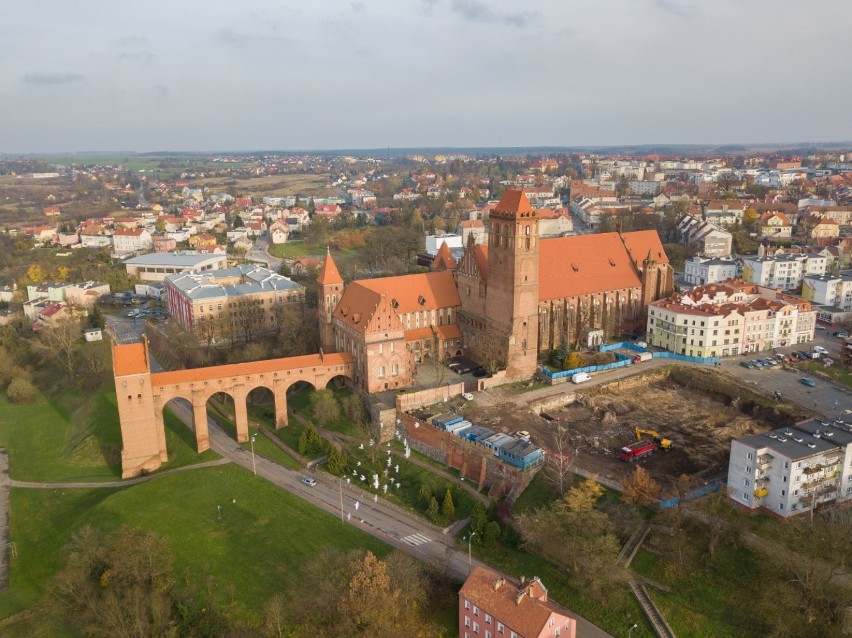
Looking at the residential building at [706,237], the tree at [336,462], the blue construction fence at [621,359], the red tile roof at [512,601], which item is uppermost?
the residential building at [706,237]

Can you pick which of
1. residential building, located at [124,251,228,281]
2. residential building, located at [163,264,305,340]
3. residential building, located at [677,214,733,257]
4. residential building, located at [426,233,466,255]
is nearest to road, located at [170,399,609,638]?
residential building, located at [163,264,305,340]

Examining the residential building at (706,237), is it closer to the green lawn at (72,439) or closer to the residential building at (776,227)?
the residential building at (776,227)

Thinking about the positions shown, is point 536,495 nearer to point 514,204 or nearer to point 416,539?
point 416,539

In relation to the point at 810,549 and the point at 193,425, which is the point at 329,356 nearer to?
the point at 193,425

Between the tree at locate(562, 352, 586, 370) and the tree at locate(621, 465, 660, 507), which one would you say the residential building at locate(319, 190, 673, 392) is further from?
the tree at locate(621, 465, 660, 507)

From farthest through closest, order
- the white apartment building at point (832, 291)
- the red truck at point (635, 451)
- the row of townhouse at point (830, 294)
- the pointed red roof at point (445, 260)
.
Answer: the white apartment building at point (832, 291) → the row of townhouse at point (830, 294) → the pointed red roof at point (445, 260) → the red truck at point (635, 451)

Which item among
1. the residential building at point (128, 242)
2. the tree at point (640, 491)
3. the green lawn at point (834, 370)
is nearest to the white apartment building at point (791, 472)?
the tree at point (640, 491)

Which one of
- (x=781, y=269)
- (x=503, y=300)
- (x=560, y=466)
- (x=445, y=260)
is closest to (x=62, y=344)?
(x=445, y=260)
